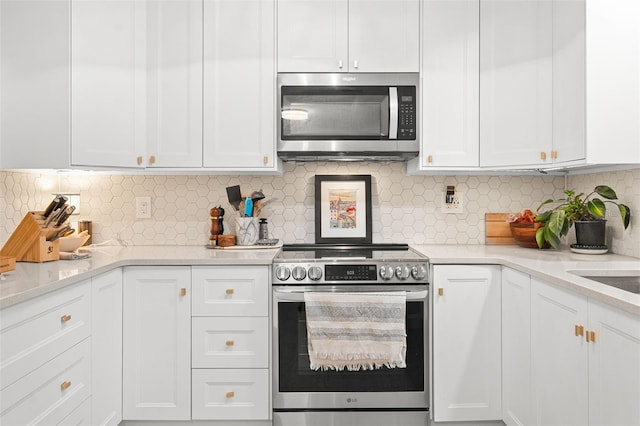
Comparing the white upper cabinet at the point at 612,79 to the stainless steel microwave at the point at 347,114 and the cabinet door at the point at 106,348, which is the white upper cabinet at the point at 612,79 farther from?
the cabinet door at the point at 106,348

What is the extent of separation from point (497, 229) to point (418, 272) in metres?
0.90

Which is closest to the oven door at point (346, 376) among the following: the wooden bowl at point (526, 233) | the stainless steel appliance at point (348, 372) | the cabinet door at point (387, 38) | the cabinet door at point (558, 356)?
the stainless steel appliance at point (348, 372)

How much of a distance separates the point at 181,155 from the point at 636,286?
2.27 meters

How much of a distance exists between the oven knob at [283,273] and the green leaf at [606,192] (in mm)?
1658

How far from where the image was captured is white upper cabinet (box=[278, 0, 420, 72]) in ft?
8.82

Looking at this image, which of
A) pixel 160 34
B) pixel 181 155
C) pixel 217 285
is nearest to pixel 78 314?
pixel 217 285

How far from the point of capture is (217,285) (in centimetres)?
241

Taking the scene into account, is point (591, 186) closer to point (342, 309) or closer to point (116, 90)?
point (342, 309)

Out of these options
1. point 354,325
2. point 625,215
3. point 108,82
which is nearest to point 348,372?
point 354,325

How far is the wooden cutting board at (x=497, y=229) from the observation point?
306 cm

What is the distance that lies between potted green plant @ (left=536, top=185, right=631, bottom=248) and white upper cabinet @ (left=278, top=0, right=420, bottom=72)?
112 centimetres

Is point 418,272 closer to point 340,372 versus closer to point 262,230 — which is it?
point 340,372

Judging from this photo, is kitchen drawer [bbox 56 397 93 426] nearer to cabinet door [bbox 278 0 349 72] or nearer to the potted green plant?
cabinet door [bbox 278 0 349 72]

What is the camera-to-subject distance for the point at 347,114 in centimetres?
270
